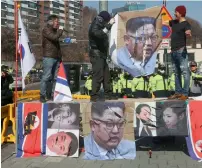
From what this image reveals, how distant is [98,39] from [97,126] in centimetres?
157

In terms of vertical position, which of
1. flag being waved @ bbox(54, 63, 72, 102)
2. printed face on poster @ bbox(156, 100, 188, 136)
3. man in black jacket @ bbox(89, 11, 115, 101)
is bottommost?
printed face on poster @ bbox(156, 100, 188, 136)

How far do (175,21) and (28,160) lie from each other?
3651mm

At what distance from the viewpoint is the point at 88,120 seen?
7.11 meters

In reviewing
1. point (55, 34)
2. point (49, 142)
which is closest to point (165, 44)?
point (55, 34)

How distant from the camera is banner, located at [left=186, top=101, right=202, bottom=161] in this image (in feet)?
22.5

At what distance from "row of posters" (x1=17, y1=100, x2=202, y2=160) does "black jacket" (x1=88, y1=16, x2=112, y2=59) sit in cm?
104

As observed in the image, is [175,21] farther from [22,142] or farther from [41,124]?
[22,142]

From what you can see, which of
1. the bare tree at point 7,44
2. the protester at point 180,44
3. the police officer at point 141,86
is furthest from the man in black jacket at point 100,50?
the bare tree at point 7,44

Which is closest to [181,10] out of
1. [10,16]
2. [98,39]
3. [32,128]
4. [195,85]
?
[98,39]

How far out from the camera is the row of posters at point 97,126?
6.98m

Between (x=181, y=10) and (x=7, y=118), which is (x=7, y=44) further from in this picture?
(x=181, y=10)

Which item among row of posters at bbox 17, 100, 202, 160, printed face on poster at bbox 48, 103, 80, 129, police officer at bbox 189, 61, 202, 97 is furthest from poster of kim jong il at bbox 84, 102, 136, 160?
police officer at bbox 189, 61, 202, 97

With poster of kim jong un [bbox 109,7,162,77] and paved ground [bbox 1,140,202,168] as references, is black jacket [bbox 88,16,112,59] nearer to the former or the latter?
poster of kim jong un [bbox 109,7,162,77]

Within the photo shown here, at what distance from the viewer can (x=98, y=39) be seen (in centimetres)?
729
